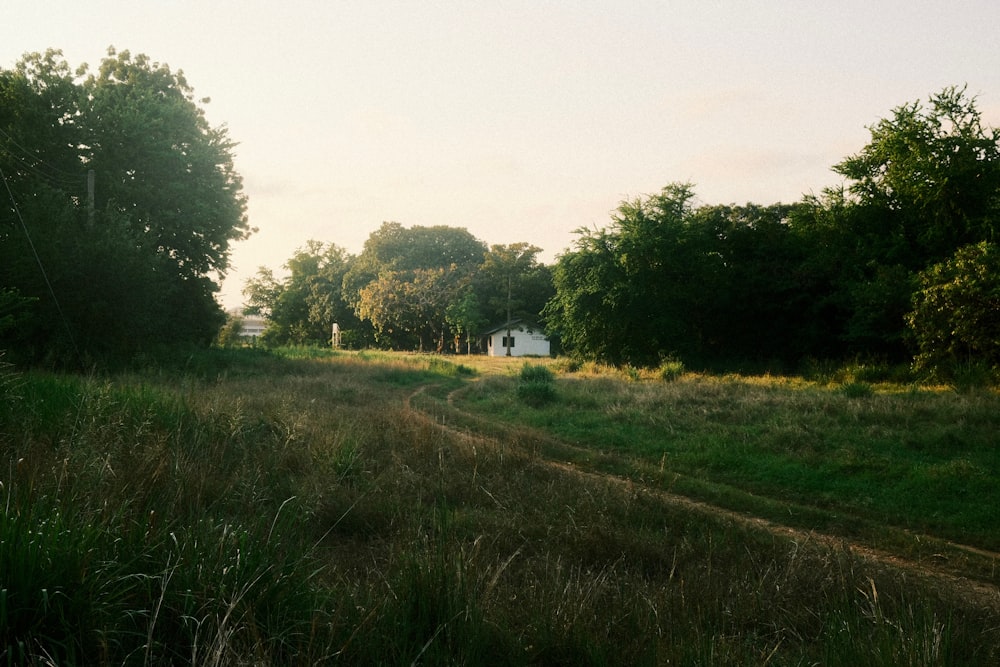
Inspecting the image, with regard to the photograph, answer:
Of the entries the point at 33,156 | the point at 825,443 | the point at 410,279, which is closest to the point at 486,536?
the point at 825,443

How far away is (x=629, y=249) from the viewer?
104 feet

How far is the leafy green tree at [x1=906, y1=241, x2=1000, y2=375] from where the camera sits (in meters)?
18.3

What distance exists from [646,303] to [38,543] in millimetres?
30754

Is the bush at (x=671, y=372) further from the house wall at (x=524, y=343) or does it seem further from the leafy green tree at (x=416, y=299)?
the leafy green tree at (x=416, y=299)

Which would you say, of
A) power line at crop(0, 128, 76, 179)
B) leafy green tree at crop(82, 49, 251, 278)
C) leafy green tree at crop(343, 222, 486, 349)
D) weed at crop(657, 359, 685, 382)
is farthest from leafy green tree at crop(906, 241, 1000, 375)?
leafy green tree at crop(343, 222, 486, 349)

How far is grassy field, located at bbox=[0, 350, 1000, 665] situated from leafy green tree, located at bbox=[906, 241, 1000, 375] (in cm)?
605

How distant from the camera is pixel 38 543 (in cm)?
265

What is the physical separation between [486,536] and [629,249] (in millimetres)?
27640

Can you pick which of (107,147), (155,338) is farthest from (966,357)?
(107,147)

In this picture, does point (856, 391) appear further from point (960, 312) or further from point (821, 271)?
point (821, 271)

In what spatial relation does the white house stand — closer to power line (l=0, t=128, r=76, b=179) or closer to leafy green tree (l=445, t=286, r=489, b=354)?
leafy green tree (l=445, t=286, r=489, b=354)

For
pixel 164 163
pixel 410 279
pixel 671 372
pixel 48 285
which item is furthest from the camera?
pixel 410 279

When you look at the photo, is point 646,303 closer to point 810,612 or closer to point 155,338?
point 155,338

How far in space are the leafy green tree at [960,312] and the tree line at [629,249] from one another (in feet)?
0.19
